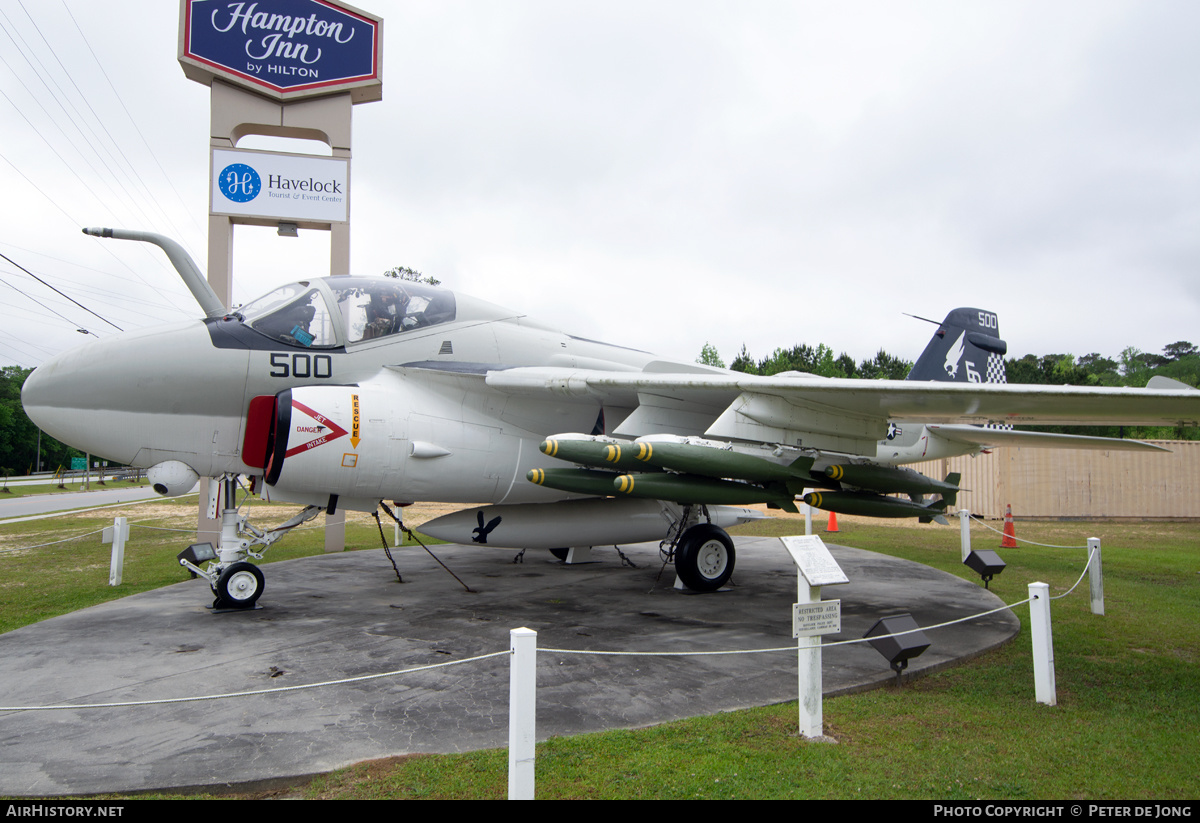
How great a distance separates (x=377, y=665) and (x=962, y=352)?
9.84 m

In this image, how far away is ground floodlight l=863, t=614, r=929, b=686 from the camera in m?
4.89

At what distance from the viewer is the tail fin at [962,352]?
427 inches

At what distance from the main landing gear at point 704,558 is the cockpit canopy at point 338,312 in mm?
4249

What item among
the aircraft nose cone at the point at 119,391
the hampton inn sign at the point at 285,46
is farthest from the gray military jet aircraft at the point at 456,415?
the hampton inn sign at the point at 285,46

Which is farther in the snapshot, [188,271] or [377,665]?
[188,271]

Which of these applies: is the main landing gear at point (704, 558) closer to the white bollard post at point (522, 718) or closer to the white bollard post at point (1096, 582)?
the white bollard post at point (1096, 582)

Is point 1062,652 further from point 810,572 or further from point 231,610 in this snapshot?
point 231,610

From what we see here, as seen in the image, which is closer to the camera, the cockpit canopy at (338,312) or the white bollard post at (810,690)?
the white bollard post at (810,690)

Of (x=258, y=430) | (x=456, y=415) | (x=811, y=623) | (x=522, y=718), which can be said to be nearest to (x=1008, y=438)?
(x=811, y=623)

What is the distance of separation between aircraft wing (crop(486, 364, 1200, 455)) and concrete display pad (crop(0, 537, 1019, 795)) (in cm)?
210

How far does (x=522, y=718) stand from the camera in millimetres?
3084

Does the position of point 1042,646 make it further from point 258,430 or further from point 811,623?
point 258,430
